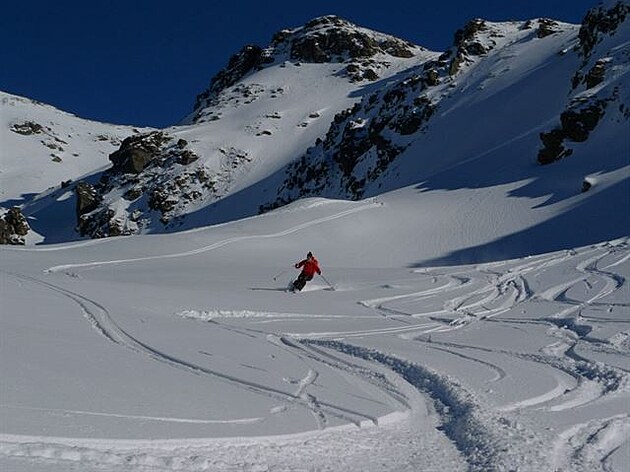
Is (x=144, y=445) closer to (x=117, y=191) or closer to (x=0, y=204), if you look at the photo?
(x=117, y=191)

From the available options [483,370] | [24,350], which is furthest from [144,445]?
[483,370]

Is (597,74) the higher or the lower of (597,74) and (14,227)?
the higher

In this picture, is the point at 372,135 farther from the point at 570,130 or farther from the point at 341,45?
the point at 341,45

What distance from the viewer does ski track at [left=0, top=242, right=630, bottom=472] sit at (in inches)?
140

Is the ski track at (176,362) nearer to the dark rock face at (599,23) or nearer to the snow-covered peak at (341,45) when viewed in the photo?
the dark rock face at (599,23)

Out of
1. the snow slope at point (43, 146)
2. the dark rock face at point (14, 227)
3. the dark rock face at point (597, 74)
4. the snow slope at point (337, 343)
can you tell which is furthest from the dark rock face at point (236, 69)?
the snow slope at point (337, 343)

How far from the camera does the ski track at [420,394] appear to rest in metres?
3.55

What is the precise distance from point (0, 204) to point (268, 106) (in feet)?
132

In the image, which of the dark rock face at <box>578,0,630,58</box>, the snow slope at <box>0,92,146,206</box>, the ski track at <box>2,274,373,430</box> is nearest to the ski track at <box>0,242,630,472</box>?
the ski track at <box>2,274,373,430</box>

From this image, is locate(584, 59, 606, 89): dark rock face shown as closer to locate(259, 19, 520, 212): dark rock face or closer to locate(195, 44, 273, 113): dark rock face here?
locate(259, 19, 520, 212): dark rock face

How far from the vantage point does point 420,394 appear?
543 centimetres

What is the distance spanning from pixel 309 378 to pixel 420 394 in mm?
998

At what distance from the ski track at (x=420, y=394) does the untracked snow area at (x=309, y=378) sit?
0.06 feet

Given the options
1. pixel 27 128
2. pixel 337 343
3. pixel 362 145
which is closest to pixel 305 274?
pixel 337 343
